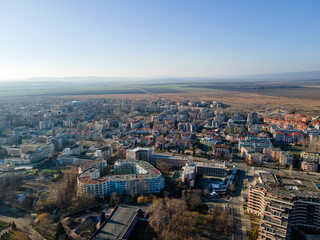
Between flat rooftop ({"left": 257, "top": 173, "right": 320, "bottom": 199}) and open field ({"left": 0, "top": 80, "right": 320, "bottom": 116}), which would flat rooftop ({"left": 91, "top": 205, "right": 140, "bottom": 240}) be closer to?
flat rooftop ({"left": 257, "top": 173, "right": 320, "bottom": 199})

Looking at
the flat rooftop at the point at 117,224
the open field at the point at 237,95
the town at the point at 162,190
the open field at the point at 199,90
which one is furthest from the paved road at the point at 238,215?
the open field at the point at 199,90

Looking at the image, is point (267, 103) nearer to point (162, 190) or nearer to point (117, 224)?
point (162, 190)

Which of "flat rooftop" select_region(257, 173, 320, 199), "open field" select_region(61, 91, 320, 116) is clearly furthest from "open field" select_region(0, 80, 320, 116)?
"flat rooftop" select_region(257, 173, 320, 199)

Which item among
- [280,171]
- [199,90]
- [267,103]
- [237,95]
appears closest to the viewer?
[280,171]

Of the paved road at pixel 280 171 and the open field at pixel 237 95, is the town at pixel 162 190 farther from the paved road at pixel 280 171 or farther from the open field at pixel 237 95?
the open field at pixel 237 95

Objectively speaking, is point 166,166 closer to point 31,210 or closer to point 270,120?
point 31,210

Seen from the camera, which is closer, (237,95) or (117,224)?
(117,224)

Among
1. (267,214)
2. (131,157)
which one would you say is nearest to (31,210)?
(131,157)

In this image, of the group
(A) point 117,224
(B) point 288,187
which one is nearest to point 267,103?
(B) point 288,187

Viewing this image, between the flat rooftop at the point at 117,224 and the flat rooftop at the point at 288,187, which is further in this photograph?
the flat rooftop at the point at 288,187

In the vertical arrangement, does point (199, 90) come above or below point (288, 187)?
above

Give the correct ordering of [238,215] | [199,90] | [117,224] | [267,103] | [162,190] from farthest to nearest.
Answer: [199,90], [267,103], [162,190], [238,215], [117,224]
